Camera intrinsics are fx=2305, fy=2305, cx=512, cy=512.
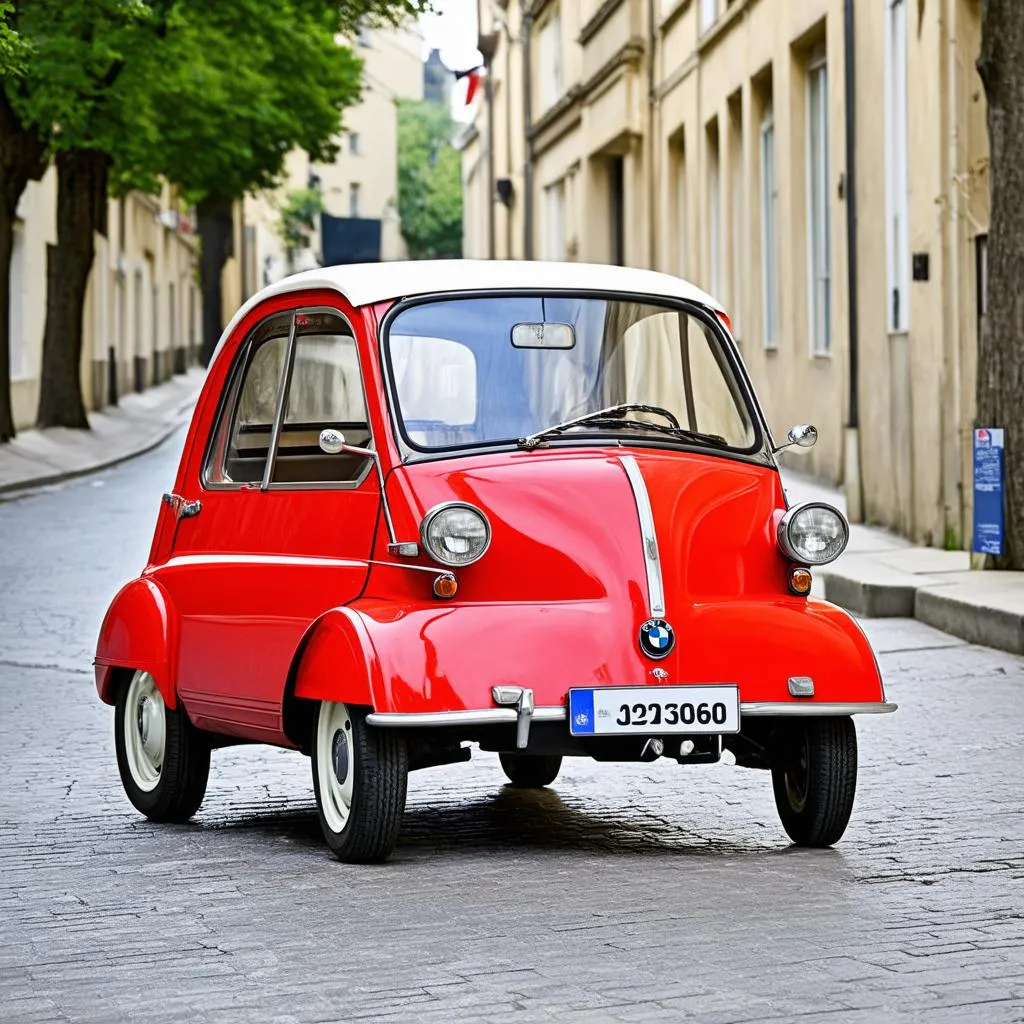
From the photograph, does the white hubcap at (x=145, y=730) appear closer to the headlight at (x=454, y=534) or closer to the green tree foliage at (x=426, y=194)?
the headlight at (x=454, y=534)

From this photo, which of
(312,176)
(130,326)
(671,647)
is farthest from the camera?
(312,176)

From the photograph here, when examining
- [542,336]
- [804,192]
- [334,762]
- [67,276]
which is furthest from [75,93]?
[334,762]

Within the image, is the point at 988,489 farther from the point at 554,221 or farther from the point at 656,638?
the point at 554,221

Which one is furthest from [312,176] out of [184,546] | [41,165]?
[184,546]

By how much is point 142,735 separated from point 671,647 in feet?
7.50

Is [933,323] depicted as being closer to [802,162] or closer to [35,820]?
[802,162]

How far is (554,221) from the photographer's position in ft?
151

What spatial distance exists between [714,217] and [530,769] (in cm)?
2309

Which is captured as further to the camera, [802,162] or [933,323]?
[802,162]

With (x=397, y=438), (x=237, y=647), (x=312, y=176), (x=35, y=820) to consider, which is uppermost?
(x=312, y=176)

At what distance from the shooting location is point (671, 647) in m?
6.61

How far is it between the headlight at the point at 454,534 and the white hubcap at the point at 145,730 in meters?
1.62

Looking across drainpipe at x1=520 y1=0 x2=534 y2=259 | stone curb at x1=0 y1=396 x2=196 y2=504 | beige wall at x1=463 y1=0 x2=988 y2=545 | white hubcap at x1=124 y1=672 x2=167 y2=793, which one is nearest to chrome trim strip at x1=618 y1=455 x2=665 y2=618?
white hubcap at x1=124 y1=672 x2=167 y2=793

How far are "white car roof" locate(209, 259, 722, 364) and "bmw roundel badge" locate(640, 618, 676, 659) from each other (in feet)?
3.87
